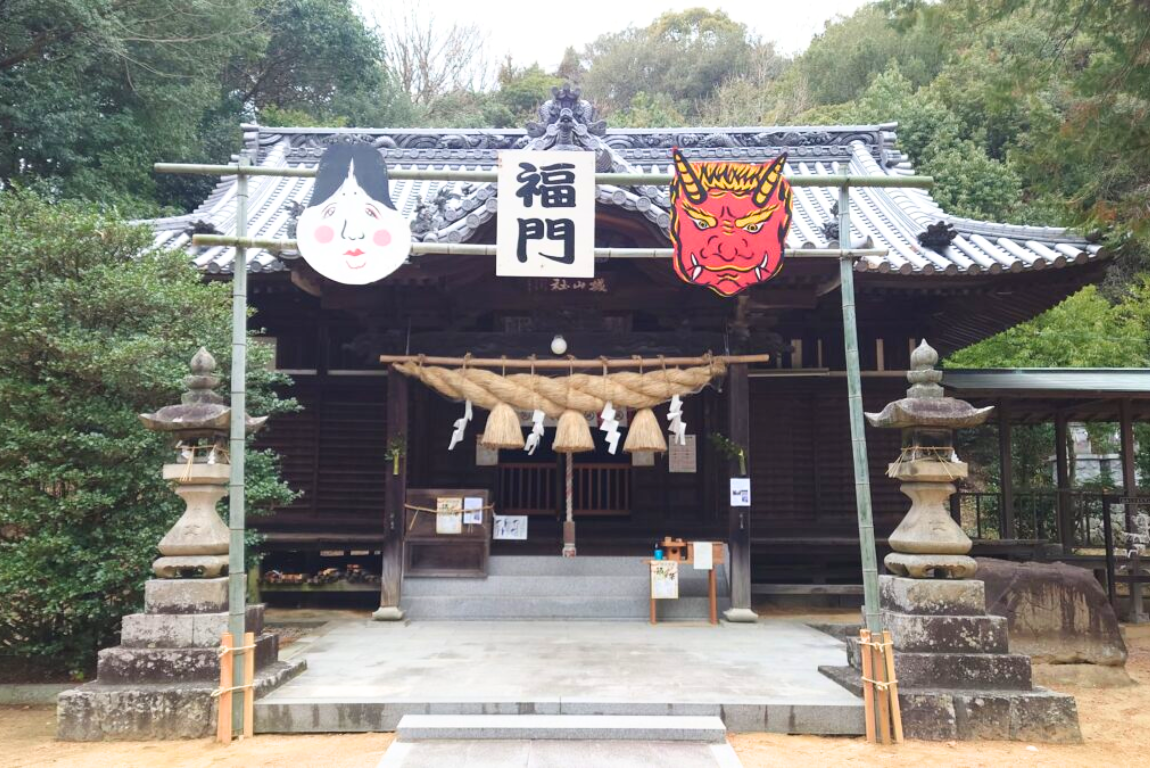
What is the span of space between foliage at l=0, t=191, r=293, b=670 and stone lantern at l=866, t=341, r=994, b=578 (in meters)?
6.55

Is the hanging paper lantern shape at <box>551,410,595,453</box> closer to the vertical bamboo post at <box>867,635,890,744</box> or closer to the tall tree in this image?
the vertical bamboo post at <box>867,635,890,744</box>

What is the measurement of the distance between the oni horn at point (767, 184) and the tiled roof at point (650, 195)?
2.39 m

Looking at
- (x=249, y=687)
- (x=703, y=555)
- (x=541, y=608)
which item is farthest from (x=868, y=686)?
(x=541, y=608)

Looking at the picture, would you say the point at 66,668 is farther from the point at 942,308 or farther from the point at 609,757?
the point at 942,308

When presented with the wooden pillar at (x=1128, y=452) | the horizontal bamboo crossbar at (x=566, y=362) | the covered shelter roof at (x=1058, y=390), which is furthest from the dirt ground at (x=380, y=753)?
the wooden pillar at (x=1128, y=452)

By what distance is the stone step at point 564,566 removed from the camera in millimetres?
10234

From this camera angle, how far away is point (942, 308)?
10914 mm

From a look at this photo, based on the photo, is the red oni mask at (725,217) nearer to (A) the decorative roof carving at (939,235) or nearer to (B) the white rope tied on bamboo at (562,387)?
(B) the white rope tied on bamboo at (562,387)

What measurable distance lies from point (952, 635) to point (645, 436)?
4.42m

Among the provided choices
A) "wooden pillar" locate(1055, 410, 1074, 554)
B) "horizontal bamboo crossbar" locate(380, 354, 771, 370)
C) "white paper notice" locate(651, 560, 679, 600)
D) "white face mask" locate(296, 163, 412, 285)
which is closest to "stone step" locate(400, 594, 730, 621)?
"white paper notice" locate(651, 560, 679, 600)

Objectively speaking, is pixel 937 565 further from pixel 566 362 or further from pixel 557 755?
pixel 566 362

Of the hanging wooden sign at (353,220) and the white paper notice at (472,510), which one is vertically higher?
the hanging wooden sign at (353,220)

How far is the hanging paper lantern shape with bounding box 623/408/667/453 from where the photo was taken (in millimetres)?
9703

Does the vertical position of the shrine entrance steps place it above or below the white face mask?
below
